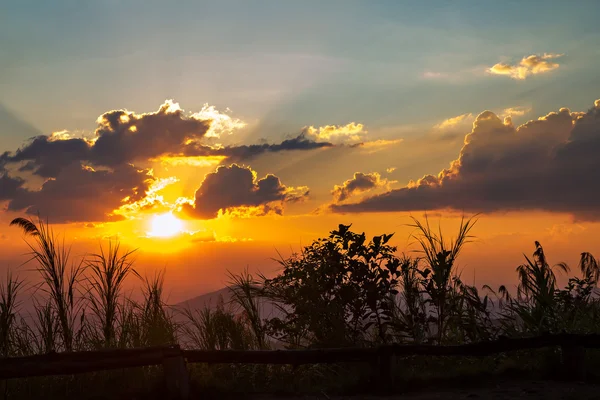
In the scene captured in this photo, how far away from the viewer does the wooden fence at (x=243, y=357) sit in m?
8.12

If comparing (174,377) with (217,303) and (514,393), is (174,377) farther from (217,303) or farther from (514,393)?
(514,393)

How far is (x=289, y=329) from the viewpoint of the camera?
11078mm

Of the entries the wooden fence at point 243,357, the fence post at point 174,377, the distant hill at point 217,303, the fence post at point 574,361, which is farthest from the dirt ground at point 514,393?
the distant hill at point 217,303

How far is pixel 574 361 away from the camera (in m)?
9.74

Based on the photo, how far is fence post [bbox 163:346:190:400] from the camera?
8445 millimetres

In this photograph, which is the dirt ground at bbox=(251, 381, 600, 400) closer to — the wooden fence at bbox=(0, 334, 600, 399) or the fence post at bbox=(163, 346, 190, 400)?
the wooden fence at bbox=(0, 334, 600, 399)

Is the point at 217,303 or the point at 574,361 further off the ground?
the point at 217,303

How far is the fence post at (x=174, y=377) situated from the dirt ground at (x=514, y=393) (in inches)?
48.3

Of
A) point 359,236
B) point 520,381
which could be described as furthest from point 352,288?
point 520,381

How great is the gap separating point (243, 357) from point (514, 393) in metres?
3.83

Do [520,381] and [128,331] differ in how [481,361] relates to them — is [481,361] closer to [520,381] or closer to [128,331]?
[520,381]

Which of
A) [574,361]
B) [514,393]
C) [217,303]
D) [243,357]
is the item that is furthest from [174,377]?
[574,361]

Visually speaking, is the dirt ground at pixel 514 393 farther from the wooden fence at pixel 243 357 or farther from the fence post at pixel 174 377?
the fence post at pixel 174 377

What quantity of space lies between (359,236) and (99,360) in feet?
16.6
